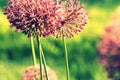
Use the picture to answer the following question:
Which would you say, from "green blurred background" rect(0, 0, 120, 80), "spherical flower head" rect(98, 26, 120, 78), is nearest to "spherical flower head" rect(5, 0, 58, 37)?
"spherical flower head" rect(98, 26, 120, 78)

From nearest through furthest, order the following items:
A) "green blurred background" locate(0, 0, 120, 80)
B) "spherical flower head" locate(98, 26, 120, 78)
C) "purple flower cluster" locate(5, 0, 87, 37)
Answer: "purple flower cluster" locate(5, 0, 87, 37) → "spherical flower head" locate(98, 26, 120, 78) → "green blurred background" locate(0, 0, 120, 80)

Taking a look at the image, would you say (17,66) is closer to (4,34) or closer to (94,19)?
(4,34)

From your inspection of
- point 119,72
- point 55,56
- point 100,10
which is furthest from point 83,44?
point 119,72

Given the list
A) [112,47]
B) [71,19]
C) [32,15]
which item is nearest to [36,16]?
[32,15]

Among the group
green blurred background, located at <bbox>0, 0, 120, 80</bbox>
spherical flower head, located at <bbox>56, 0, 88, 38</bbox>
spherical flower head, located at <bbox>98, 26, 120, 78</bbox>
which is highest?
spherical flower head, located at <bbox>56, 0, 88, 38</bbox>

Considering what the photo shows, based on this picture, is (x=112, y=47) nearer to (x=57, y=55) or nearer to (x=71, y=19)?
(x=71, y=19)

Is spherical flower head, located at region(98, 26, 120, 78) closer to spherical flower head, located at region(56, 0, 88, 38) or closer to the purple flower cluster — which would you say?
spherical flower head, located at region(56, 0, 88, 38)

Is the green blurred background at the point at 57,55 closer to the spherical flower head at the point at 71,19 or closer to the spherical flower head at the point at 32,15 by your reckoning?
the spherical flower head at the point at 71,19
